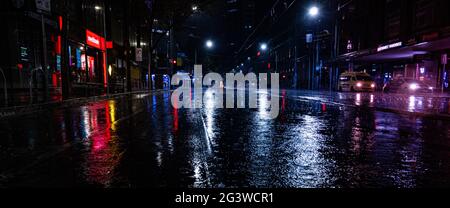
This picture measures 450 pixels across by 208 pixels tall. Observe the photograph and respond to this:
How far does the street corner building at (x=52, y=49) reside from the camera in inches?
621

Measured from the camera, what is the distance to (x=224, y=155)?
525 centimetres

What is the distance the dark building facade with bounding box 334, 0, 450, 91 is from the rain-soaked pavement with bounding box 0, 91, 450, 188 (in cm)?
1761

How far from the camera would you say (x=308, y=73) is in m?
52.5

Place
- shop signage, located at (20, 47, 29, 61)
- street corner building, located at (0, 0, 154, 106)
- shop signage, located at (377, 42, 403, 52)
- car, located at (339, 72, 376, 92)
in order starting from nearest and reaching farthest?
street corner building, located at (0, 0, 154, 106) < shop signage, located at (20, 47, 29, 61) < shop signage, located at (377, 42, 403, 52) < car, located at (339, 72, 376, 92)

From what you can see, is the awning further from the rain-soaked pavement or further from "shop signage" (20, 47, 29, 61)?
"shop signage" (20, 47, 29, 61)

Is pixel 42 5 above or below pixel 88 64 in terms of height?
above

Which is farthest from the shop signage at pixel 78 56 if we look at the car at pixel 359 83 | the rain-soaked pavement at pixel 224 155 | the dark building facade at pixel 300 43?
the dark building facade at pixel 300 43

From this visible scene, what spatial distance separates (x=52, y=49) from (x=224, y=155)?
1997cm

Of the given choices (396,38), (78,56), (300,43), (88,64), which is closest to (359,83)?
(396,38)

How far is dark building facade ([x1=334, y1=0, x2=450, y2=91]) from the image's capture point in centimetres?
2530

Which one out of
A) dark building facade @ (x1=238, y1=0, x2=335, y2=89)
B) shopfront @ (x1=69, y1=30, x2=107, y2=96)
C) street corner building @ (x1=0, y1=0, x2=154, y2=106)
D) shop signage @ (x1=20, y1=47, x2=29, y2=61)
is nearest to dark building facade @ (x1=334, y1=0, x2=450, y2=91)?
dark building facade @ (x1=238, y1=0, x2=335, y2=89)

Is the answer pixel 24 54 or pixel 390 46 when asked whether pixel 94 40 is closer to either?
pixel 24 54
